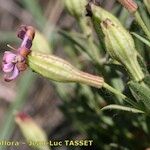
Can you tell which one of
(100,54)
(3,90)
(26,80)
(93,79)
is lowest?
(3,90)

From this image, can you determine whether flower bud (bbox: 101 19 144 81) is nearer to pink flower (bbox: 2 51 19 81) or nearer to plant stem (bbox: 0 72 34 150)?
pink flower (bbox: 2 51 19 81)

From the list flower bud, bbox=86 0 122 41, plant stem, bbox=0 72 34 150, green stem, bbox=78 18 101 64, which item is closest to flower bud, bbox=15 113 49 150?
plant stem, bbox=0 72 34 150

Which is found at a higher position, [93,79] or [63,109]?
[93,79]

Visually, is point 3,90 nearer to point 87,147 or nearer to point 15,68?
point 87,147

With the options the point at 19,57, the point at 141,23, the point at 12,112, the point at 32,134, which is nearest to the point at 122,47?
the point at 141,23

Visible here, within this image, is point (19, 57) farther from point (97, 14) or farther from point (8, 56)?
point (97, 14)

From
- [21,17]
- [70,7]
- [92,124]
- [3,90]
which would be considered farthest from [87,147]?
[21,17]
